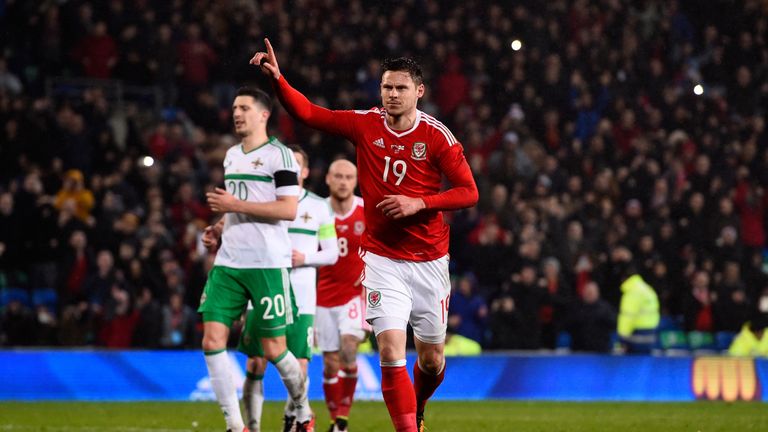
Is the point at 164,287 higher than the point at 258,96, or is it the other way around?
the point at 258,96

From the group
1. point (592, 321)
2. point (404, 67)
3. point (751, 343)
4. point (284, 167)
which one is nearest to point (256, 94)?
point (284, 167)

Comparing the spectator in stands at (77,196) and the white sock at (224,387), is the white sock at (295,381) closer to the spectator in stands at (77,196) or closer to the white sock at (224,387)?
the white sock at (224,387)

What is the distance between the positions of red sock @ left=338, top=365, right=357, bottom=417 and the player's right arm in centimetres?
343

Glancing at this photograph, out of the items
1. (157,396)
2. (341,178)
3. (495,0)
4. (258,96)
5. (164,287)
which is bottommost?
(157,396)

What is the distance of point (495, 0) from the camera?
25.4 metres

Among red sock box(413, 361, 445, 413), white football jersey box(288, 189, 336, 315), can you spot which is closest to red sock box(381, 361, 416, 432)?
red sock box(413, 361, 445, 413)

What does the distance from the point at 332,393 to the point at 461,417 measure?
2.69 meters

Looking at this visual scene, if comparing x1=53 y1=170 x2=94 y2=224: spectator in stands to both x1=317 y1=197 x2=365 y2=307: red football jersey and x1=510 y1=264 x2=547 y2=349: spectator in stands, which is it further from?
x1=317 y1=197 x2=365 y2=307: red football jersey

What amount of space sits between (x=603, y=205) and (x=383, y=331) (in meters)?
14.0

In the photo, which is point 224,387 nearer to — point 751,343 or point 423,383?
point 423,383

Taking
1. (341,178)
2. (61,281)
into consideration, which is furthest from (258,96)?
(61,281)

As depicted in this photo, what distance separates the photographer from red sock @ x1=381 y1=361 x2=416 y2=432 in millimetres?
7473

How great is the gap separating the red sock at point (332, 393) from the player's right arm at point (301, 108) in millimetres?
3402

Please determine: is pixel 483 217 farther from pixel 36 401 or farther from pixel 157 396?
pixel 36 401
